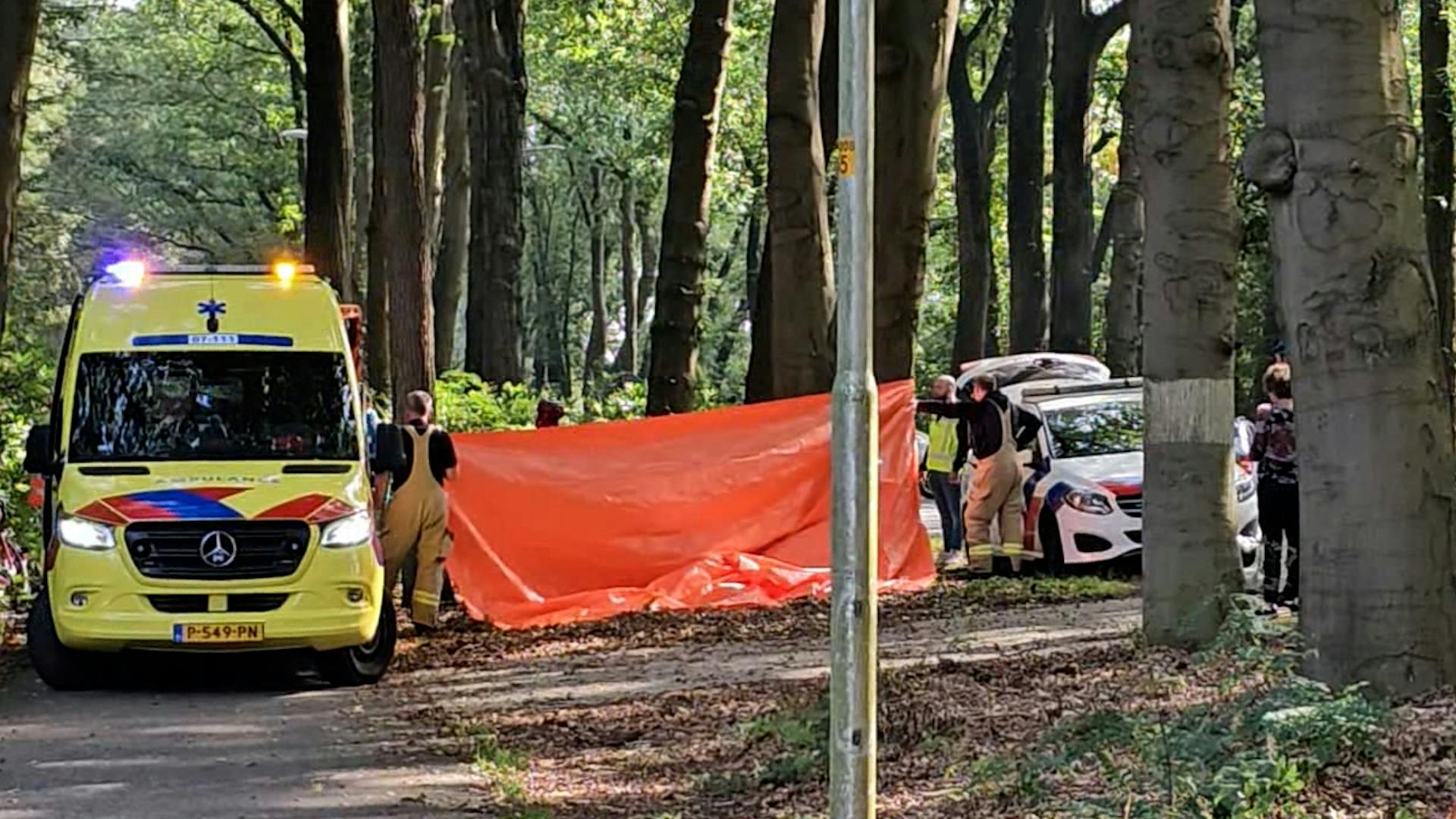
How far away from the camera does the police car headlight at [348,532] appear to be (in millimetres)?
12844

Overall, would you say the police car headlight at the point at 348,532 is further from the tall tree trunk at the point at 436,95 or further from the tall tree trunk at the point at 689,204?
the tall tree trunk at the point at 436,95

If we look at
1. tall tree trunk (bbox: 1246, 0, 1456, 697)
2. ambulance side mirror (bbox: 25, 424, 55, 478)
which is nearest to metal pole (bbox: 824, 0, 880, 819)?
tall tree trunk (bbox: 1246, 0, 1456, 697)

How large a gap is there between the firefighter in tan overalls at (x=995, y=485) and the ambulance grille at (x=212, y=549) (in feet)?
27.5

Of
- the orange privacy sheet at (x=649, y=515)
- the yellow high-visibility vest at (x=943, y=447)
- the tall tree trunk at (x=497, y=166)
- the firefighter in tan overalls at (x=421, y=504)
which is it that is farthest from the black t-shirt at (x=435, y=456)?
the tall tree trunk at (x=497, y=166)

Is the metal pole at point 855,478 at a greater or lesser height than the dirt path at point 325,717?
greater

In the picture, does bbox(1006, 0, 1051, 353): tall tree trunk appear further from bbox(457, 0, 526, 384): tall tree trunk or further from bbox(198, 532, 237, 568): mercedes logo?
bbox(198, 532, 237, 568): mercedes logo

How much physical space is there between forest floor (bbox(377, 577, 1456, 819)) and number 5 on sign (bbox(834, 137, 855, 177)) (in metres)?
2.46

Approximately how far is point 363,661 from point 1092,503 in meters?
7.81

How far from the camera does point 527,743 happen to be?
10992mm

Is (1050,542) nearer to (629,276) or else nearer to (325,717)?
(325,717)

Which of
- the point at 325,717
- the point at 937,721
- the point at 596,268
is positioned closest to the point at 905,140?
the point at 325,717

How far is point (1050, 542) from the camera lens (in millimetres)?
18734

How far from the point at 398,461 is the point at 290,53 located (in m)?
26.0

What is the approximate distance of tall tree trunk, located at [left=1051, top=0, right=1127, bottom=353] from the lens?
31500 mm
